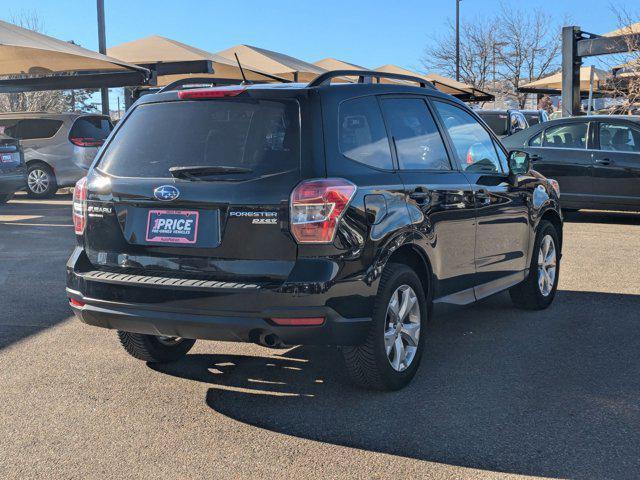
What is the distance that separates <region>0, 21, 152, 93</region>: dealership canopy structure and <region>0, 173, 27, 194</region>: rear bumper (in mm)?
2262

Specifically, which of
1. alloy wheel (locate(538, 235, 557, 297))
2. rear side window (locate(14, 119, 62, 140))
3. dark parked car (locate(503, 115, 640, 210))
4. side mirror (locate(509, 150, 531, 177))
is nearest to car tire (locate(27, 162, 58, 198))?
rear side window (locate(14, 119, 62, 140))

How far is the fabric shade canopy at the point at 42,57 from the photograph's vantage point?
1523 centimetres

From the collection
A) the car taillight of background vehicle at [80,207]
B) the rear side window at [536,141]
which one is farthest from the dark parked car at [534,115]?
the car taillight of background vehicle at [80,207]

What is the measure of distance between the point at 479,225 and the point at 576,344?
3.37 feet

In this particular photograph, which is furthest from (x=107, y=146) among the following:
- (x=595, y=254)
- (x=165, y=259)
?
(x=595, y=254)

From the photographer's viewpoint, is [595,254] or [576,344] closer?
[576,344]

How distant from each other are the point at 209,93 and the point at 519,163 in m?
2.78

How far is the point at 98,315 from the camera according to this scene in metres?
4.45

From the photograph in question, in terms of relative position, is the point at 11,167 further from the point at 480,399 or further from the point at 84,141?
the point at 480,399

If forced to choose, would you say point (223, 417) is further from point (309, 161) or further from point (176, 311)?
point (309, 161)

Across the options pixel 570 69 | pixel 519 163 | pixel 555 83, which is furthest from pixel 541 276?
pixel 555 83

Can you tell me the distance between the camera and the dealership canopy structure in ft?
51.4

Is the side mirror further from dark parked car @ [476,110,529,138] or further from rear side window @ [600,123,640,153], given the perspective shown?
dark parked car @ [476,110,529,138]

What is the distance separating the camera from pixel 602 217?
13.8m
